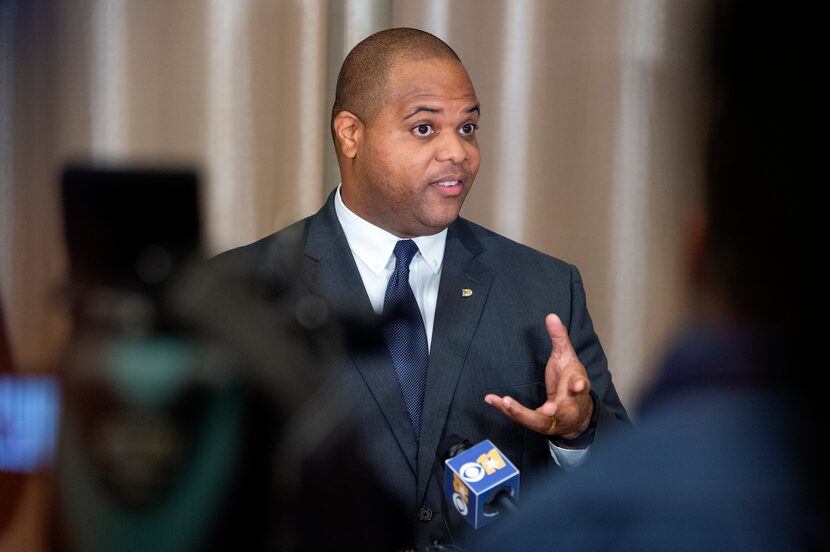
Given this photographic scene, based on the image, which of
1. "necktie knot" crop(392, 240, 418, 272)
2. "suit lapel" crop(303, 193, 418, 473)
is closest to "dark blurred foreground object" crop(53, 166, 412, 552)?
"suit lapel" crop(303, 193, 418, 473)

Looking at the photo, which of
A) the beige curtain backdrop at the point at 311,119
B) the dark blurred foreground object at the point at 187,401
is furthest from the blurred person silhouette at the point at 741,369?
the beige curtain backdrop at the point at 311,119

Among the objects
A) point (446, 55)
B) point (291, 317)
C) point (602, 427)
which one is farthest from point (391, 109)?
point (602, 427)

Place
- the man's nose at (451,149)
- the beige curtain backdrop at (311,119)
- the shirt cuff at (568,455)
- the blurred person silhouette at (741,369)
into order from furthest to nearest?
the beige curtain backdrop at (311,119) < the man's nose at (451,149) < the shirt cuff at (568,455) < the blurred person silhouette at (741,369)

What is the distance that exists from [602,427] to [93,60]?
1.17 m

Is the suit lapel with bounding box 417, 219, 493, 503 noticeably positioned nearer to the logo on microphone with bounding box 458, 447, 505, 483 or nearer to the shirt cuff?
the shirt cuff

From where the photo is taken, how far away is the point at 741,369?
1.40 feet

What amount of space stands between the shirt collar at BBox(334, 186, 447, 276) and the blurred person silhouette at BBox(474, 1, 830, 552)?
988mm

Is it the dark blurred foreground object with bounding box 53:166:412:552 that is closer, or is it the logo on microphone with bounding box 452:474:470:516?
the logo on microphone with bounding box 452:474:470:516

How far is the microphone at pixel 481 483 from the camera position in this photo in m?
0.96

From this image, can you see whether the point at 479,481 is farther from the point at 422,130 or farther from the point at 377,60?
the point at 377,60

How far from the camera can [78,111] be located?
1.64 m

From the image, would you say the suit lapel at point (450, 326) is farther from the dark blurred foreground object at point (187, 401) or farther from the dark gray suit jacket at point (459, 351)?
the dark blurred foreground object at point (187, 401)

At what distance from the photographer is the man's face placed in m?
1.40

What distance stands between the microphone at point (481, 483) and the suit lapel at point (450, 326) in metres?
0.30
